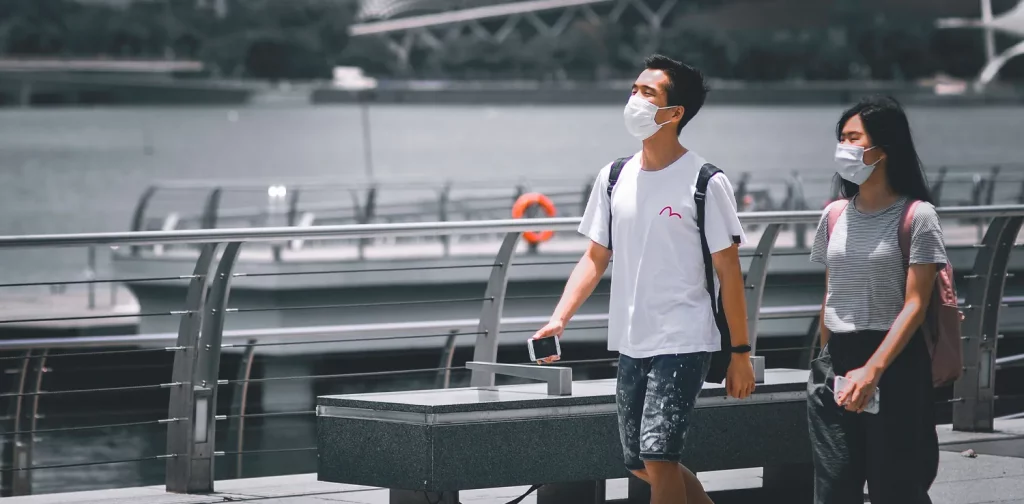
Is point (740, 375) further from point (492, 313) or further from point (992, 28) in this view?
point (992, 28)

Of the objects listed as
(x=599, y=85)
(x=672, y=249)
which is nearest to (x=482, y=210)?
(x=672, y=249)

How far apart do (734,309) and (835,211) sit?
0.42 m

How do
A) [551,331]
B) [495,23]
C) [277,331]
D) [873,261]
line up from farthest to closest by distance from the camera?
[495,23] → [277,331] → [551,331] → [873,261]

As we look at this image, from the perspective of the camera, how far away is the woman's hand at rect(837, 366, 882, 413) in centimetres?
411

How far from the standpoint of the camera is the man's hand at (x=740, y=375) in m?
4.34

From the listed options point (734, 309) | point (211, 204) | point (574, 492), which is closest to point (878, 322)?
point (734, 309)

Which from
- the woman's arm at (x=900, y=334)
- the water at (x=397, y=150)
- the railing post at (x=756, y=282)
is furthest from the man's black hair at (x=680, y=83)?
the water at (x=397, y=150)

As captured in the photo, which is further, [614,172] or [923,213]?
[614,172]

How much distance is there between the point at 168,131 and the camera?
196 m

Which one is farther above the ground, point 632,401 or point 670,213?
point 670,213

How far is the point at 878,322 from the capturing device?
4.21 m

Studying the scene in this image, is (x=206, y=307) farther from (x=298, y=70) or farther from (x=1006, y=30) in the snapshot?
(x=298, y=70)

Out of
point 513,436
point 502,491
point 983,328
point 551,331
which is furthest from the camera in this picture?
point 983,328

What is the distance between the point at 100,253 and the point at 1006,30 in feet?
289
